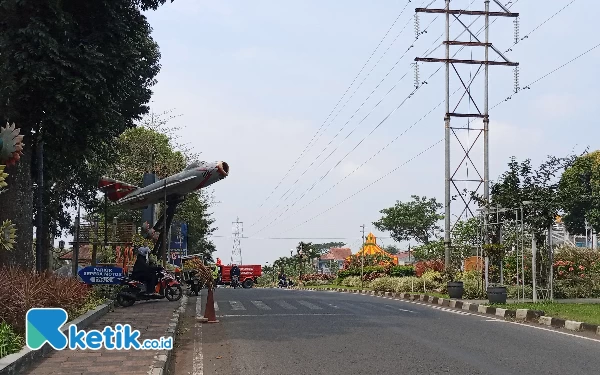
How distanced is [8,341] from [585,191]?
46983mm

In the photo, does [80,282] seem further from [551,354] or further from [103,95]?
[551,354]

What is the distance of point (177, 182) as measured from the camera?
79.4ft

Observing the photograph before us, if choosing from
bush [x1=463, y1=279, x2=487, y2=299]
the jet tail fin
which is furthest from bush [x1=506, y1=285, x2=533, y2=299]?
the jet tail fin

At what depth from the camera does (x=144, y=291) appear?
58.7 feet

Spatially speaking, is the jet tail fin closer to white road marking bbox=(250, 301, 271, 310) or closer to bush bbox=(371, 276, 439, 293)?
white road marking bbox=(250, 301, 271, 310)

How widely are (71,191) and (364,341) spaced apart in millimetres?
26803

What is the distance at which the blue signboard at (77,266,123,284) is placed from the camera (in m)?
16.4

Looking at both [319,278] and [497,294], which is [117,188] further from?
[319,278]

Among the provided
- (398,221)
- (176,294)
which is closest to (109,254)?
(176,294)

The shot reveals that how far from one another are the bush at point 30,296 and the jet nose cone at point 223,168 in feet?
34.7

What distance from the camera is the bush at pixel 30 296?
9.84 m

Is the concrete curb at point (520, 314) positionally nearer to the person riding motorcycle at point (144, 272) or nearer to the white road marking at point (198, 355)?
the white road marking at point (198, 355)

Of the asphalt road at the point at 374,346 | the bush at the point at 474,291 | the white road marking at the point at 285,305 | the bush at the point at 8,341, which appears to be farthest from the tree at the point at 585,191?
the bush at the point at 8,341

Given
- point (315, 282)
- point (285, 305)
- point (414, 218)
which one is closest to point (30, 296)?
point (285, 305)
